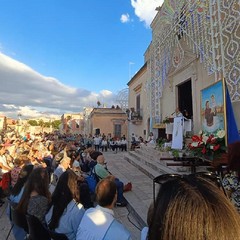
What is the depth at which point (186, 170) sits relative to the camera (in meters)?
7.11

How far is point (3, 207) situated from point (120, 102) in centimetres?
1978

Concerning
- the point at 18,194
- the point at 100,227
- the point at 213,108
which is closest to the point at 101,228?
the point at 100,227

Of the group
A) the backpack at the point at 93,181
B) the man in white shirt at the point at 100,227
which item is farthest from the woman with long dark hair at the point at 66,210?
the backpack at the point at 93,181

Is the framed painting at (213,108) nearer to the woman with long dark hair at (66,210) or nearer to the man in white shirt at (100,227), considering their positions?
the woman with long dark hair at (66,210)

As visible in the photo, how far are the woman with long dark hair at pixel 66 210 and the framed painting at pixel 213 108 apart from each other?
376 cm

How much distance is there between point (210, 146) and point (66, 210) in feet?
11.7

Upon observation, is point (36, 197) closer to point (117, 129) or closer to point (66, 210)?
point (66, 210)

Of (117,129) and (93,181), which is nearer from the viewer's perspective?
(93,181)

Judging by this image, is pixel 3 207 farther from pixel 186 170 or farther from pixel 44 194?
pixel 186 170

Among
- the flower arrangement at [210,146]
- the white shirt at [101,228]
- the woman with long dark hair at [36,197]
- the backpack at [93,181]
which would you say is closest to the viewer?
the white shirt at [101,228]

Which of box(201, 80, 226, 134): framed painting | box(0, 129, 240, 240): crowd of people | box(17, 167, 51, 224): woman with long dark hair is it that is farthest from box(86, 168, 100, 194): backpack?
box(201, 80, 226, 134): framed painting

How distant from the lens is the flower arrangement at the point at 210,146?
16.0 feet

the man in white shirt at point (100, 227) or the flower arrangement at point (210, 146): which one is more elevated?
the flower arrangement at point (210, 146)

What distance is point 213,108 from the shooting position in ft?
19.0
